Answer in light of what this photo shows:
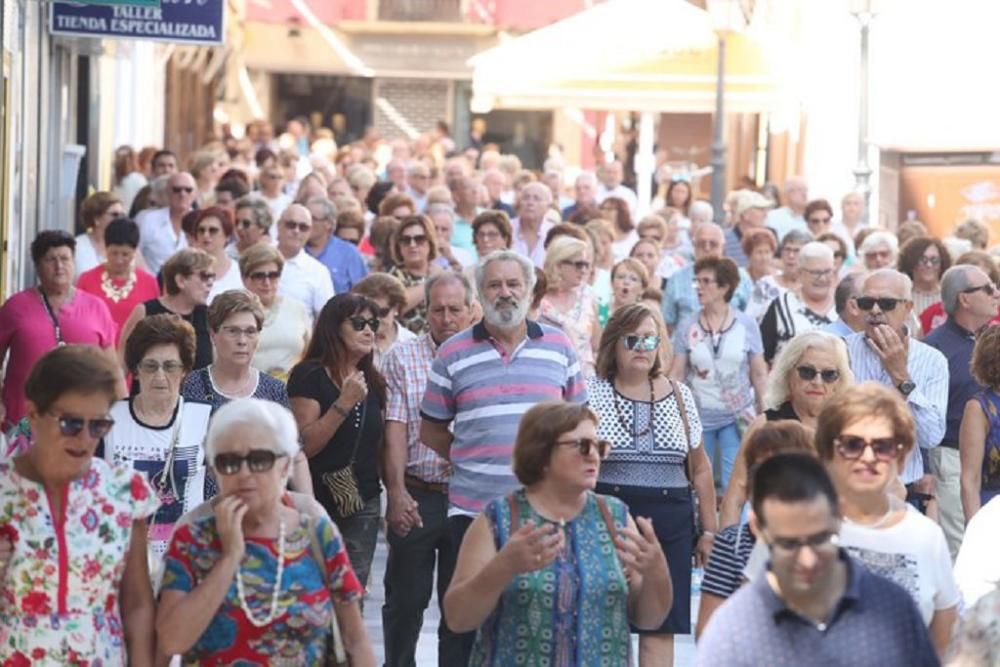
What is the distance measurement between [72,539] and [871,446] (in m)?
2.15

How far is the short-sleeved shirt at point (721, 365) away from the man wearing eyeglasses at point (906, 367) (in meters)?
2.43

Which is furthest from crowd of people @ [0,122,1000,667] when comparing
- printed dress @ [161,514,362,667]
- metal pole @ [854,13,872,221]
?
metal pole @ [854,13,872,221]

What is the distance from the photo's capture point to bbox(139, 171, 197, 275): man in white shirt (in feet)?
57.3

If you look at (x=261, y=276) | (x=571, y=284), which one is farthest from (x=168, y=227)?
(x=261, y=276)

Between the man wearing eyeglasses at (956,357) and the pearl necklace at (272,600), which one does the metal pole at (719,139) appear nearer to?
the man wearing eyeglasses at (956,357)

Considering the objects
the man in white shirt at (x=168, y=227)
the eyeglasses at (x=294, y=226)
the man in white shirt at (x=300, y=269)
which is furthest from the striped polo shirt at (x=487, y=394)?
the man in white shirt at (x=168, y=227)

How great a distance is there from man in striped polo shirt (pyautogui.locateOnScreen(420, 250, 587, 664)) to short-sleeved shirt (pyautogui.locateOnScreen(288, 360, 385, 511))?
0.36 m

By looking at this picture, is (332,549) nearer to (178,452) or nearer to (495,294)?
(178,452)

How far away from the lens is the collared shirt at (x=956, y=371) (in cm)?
1163

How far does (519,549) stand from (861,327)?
232 inches

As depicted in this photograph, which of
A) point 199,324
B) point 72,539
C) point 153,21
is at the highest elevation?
point 153,21

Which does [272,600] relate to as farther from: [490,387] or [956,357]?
[956,357]

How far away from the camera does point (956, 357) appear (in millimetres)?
11859

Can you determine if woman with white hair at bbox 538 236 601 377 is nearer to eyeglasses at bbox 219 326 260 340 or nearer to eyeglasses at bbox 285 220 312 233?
eyeglasses at bbox 285 220 312 233
